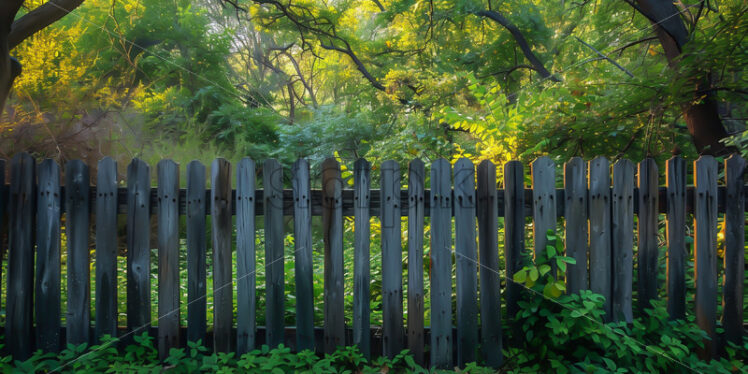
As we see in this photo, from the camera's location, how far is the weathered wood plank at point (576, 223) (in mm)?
3146

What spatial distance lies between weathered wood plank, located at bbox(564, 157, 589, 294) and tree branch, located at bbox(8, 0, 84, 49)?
13.3 feet

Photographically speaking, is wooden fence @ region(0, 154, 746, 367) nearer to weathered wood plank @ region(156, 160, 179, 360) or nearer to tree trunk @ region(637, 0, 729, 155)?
weathered wood plank @ region(156, 160, 179, 360)

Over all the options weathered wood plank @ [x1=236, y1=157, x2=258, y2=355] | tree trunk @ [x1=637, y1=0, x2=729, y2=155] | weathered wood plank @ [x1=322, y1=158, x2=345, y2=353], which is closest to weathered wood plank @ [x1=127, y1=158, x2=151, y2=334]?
weathered wood plank @ [x1=236, y1=157, x2=258, y2=355]

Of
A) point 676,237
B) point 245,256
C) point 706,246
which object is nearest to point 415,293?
point 245,256

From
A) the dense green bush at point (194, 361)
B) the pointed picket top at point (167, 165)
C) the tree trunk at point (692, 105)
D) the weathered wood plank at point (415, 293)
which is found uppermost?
the tree trunk at point (692, 105)

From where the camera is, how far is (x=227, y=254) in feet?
10.4

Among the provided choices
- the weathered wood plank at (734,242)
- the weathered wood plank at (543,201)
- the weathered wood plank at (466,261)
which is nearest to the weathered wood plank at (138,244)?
the weathered wood plank at (466,261)

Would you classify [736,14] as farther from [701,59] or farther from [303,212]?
[303,212]

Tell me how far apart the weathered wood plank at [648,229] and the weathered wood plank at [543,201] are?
63cm

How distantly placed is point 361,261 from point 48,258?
214 cm

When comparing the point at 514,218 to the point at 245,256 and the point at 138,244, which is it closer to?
the point at 245,256

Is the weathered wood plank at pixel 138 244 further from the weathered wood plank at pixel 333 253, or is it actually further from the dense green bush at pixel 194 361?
the weathered wood plank at pixel 333 253

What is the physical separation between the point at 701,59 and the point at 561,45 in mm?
6610

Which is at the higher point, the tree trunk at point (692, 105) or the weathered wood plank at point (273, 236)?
the tree trunk at point (692, 105)
